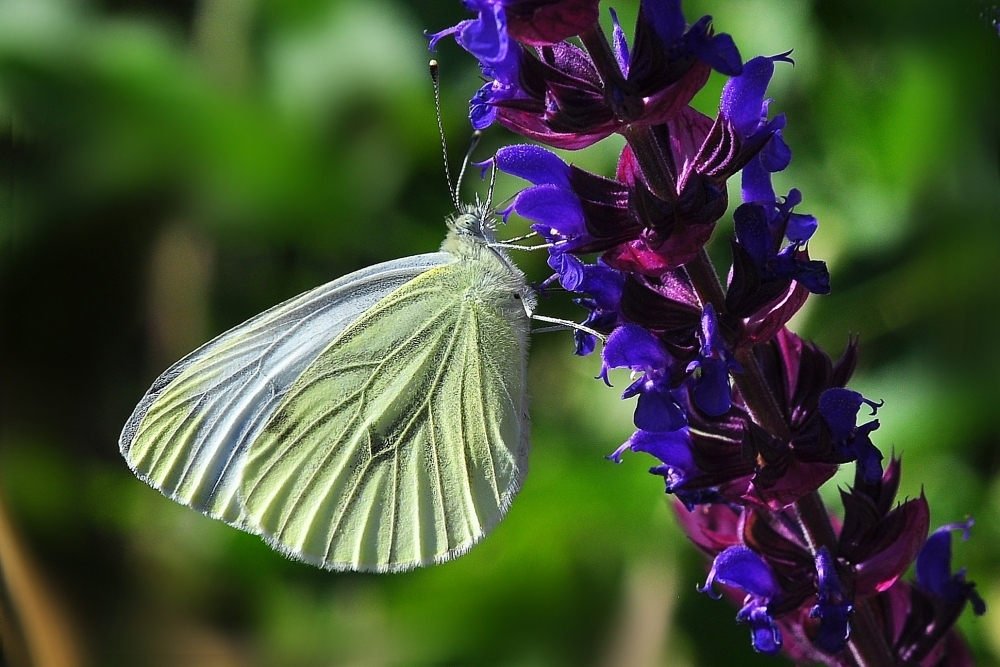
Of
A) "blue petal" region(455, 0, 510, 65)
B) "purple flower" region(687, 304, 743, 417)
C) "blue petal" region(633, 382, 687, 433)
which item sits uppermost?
"blue petal" region(455, 0, 510, 65)

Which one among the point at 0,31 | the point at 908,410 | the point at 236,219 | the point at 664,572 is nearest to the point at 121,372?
the point at 236,219

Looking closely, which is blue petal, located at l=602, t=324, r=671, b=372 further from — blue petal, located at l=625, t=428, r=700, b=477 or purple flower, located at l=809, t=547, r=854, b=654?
purple flower, located at l=809, t=547, r=854, b=654

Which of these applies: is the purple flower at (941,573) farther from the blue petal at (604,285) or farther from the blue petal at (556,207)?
the blue petal at (556,207)

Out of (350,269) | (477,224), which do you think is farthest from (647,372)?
(350,269)

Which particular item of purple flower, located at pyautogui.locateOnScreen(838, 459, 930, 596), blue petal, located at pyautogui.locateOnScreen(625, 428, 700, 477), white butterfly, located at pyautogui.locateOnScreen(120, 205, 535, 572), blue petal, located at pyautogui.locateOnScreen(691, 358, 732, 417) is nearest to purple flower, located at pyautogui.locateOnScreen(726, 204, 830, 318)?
blue petal, located at pyautogui.locateOnScreen(691, 358, 732, 417)

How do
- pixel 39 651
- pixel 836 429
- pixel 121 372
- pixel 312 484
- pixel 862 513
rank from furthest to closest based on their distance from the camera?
pixel 121 372
pixel 39 651
pixel 312 484
pixel 862 513
pixel 836 429

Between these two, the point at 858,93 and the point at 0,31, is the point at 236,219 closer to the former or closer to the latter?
the point at 0,31
